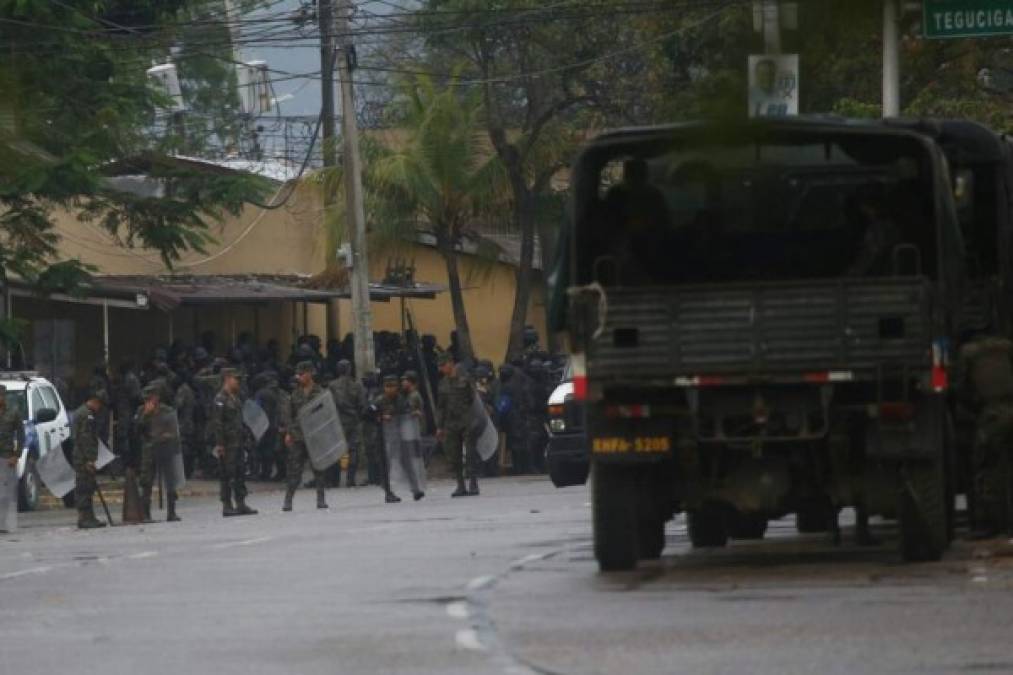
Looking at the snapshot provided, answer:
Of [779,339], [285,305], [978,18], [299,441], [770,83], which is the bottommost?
[299,441]

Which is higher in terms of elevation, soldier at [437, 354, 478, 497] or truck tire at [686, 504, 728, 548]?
soldier at [437, 354, 478, 497]

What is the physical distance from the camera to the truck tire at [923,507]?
1293 cm

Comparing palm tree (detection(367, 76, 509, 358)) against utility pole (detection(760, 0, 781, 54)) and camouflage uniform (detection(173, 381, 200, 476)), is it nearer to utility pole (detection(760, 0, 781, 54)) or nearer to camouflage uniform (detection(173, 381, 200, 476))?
camouflage uniform (detection(173, 381, 200, 476))

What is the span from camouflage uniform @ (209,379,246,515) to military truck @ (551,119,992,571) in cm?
1345

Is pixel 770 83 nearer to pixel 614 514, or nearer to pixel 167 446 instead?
pixel 614 514

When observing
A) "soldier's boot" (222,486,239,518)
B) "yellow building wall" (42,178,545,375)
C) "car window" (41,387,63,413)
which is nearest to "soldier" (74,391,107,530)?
"soldier's boot" (222,486,239,518)

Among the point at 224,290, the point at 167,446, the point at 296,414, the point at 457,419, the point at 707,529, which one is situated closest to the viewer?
the point at 707,529

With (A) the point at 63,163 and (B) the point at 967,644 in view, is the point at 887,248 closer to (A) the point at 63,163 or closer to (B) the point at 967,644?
(B) the point at 967,644

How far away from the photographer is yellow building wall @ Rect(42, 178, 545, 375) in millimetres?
41875

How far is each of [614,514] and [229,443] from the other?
14.1 m

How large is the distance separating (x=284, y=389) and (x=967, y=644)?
1051 inches

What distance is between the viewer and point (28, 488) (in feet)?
98.4

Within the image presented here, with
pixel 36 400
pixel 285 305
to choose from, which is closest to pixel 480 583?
pixel 36 400

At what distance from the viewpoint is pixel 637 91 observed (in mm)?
37000
